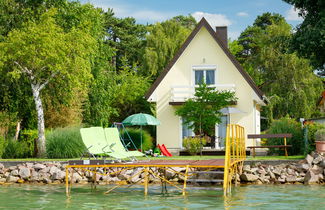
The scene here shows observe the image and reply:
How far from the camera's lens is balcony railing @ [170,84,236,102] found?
28594mm

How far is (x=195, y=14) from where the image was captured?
55.0m

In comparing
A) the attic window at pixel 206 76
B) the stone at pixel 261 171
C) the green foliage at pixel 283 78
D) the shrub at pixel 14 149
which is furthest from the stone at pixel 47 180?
the green foliage at pixel 283 78

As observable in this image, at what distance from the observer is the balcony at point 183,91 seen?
93.4 feet

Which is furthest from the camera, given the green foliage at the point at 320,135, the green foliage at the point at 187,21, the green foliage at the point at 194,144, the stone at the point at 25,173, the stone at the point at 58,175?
the green foliage at the point at 187,21

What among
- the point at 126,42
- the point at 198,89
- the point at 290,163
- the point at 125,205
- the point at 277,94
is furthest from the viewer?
the point at 126,42

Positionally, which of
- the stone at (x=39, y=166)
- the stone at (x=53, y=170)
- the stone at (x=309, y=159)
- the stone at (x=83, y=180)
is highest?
the stone at (x=309, y=159)

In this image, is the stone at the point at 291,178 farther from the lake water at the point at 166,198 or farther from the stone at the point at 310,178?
the lake water at the point at 166,198

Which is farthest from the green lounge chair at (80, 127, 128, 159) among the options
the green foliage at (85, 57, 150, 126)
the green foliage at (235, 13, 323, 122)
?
the green foliage at (235, 13, 323, 122)

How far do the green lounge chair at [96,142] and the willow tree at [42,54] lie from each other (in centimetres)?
732

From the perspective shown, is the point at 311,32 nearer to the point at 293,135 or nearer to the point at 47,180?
the point at 293,135

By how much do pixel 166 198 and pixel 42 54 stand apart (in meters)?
10.7

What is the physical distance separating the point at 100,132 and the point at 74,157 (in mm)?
5925

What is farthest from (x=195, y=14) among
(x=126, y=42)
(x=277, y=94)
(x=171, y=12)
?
(x=277, y=94)

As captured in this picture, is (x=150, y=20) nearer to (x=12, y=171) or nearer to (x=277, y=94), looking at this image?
(x=277, y=94)
